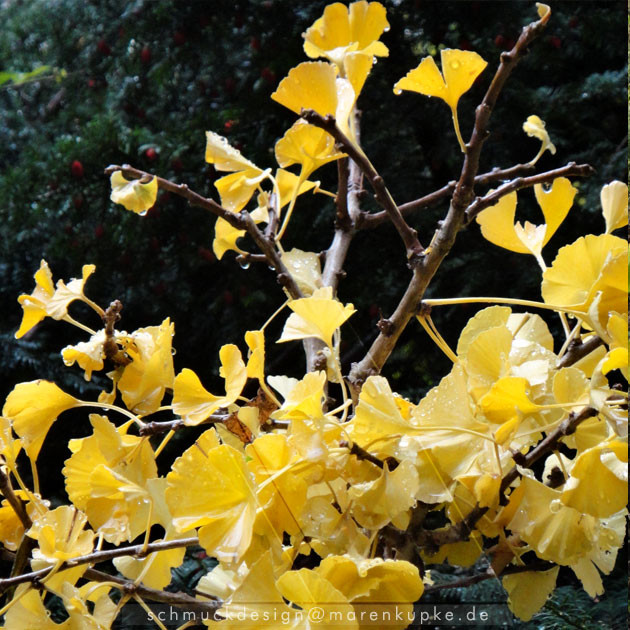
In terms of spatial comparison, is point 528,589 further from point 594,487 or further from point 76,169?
point 76,169

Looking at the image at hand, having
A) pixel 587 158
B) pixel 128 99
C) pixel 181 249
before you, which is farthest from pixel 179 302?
pixel 587 158

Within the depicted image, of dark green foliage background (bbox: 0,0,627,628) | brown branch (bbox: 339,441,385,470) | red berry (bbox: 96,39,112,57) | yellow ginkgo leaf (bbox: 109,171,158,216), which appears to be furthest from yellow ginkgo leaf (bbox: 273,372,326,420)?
red berry (bbox: 96,39,112,57)

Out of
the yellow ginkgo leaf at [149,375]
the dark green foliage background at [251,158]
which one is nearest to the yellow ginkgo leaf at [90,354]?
the yellow ginkgo leaf at [149,375]

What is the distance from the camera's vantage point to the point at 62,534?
0.22 meters

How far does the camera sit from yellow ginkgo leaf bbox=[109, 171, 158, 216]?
0.27 metres

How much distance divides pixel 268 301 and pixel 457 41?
0.77 feet

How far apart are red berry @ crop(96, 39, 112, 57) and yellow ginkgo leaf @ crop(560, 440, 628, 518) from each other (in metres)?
0.56

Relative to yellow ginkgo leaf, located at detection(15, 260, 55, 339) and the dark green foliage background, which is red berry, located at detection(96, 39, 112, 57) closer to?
the dark green foliage background

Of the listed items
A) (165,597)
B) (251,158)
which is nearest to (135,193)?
(165,597)

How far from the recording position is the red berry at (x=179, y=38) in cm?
57

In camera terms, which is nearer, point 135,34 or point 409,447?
A: point 409,447

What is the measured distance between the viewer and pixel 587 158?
0.50 m

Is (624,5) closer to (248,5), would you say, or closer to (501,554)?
(248,5)

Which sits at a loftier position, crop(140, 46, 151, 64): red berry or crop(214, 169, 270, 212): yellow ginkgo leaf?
crop(214, 169, 270, 212): yellow ginkgo leaf
